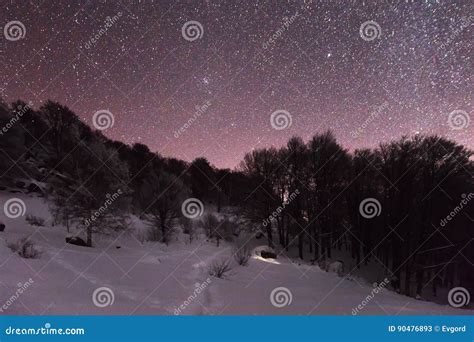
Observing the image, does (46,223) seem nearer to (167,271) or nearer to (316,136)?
(167,271)

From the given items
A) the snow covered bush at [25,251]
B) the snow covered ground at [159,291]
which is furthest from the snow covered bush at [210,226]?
the snow covered bush at [25,251]

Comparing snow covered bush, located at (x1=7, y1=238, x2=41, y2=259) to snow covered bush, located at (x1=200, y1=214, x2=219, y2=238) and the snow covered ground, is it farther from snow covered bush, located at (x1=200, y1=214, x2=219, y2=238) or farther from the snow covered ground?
snow covered bush, located at (x1=200, y1=214, x2=219, y2=238)

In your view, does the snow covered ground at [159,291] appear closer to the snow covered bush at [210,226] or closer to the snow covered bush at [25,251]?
the snow covered bush at [25,251]

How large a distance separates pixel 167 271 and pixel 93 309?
Result: 3.43 metres

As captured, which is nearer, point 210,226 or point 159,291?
point 159,291

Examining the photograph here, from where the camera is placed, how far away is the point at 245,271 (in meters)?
9.14

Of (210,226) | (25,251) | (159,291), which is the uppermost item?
(159,291)

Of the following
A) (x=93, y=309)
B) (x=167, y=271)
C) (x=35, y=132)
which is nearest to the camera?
(x=93, y=309)

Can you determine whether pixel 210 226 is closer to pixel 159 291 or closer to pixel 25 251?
pixel 25 251

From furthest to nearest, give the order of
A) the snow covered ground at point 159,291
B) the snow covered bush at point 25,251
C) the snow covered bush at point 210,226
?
the snow covered bush at point 210,226 → the snow covered bush at point 25,251 → the snow covered ground at point 159,291

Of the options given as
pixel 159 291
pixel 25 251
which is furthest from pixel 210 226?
pixel 159 291

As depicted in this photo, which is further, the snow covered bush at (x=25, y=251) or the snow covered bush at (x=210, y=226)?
the snow covered bush at (x=210, y=226)

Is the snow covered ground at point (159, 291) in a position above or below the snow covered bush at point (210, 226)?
above

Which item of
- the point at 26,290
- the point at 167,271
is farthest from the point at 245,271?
the point at 26,290
